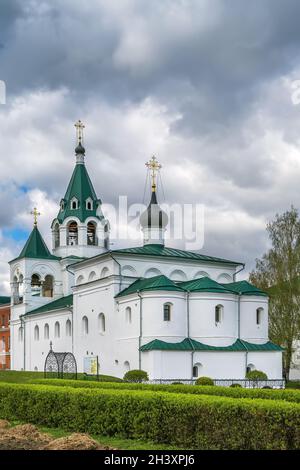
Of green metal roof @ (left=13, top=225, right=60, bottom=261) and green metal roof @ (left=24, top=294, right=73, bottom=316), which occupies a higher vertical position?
green metal roof @ (left=13, top=225, right=60, bottom=261)

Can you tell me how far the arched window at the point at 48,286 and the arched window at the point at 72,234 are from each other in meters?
3.41

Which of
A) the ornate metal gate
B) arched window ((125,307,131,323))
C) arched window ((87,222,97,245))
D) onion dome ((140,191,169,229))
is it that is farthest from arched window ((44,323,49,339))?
arched window ((125,307,131,323))

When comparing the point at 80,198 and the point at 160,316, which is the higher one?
the point at 80,198

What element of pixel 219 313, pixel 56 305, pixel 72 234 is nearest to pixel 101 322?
pixel 219 313

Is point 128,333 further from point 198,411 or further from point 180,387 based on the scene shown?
point 198,411

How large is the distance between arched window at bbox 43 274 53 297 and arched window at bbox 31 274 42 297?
43cm

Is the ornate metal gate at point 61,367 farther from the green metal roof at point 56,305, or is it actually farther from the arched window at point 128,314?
the green metal roof at point 56,305

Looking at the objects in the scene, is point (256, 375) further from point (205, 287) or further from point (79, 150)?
point (79, 150)

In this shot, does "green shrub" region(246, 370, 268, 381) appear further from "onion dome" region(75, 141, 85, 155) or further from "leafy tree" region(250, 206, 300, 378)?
"onion dome" region(75, 141, 85, 155)

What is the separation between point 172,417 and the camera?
468 inches

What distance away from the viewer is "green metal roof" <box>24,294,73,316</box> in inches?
1667

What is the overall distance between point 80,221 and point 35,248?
4902mm

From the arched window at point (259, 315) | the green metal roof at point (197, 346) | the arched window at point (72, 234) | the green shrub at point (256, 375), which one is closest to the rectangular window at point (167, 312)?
the green metal roof at point (197, 346)

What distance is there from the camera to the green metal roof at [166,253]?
35.5 meters
